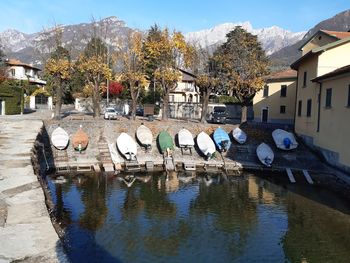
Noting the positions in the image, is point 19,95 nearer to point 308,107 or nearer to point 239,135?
point 239,135

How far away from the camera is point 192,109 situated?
5675cm

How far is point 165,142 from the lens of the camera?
32625 millimetres

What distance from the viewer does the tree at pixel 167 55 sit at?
1574 inches

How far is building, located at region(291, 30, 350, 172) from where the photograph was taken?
2602 cm

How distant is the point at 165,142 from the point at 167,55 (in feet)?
39.1

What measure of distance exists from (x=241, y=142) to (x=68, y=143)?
1531 cm

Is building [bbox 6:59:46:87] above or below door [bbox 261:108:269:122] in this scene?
above

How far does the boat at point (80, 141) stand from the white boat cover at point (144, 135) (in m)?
4.58

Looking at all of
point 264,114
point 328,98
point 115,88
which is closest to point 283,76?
point 264,114

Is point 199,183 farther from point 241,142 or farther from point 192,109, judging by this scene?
point 192,109

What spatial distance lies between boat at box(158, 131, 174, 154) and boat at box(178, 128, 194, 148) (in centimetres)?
91

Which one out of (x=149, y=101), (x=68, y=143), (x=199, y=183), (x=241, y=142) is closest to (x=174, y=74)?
(x=241, y=142)

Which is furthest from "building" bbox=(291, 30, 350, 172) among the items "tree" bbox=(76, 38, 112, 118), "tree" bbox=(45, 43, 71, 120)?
"tree" bbox=(45, 43, 71, 120)

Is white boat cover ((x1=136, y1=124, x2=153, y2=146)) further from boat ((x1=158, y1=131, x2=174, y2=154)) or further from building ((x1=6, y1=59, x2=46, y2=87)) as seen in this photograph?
building ((x1=6, y1=59, x2=46, y2=87))
